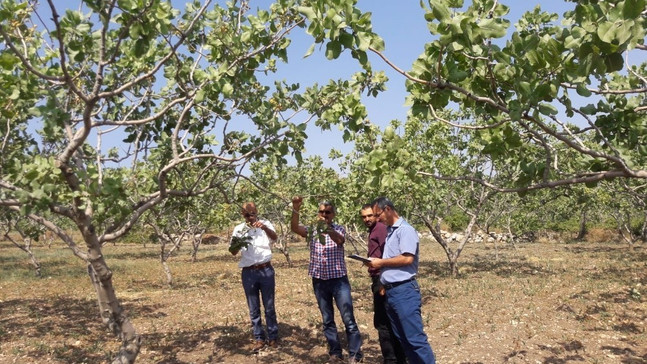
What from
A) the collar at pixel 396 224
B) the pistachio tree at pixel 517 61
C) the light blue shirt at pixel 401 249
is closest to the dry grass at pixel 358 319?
the light blue shirt at pixel 401 249

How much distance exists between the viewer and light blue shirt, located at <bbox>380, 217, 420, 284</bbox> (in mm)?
5516

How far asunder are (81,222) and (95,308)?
1003 cm

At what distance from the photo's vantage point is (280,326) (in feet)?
31.8

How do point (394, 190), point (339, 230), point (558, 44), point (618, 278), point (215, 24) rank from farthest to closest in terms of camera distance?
point (618, 278) < point (394, 190) < point (339, 230) < point (215, 24) < point (558, 44)

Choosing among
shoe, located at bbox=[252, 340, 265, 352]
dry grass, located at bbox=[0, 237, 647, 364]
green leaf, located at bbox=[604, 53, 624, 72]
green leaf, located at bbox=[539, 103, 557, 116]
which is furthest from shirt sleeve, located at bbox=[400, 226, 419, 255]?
shoe, located at bbox=[252, 340, 265, 352]

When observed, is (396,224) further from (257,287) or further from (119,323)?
(119,323)

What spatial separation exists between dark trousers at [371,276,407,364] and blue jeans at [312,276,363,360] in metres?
0.37

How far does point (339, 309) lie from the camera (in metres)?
6.84

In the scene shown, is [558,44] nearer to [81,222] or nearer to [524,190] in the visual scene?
[524,190]

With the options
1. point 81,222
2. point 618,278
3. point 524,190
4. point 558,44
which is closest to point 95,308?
point 81,222

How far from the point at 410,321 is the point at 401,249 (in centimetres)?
84

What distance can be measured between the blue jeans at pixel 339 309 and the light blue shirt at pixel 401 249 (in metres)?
1.29

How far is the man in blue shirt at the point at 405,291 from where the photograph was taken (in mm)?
5383

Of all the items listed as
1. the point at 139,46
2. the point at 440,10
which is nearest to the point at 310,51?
the point at 440,10
